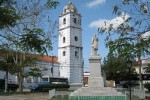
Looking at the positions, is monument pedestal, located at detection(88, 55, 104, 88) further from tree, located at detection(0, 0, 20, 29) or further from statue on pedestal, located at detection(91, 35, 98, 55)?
tree, located at detection(0, 0, 20, 29)

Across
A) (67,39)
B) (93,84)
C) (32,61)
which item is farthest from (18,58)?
(67,39)

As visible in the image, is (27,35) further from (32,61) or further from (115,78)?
(115,78)

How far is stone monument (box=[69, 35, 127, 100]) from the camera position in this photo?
87.9 ft

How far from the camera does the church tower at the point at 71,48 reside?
84.4 metres

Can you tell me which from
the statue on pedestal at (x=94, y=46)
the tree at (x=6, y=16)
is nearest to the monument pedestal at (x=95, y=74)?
the statue on pedestal at (x=94, y=46)

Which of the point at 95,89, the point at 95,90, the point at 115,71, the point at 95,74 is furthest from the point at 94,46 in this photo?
the point at 115,71

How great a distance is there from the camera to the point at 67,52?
3354 inches

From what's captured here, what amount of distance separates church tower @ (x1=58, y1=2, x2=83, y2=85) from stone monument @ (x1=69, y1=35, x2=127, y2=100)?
50.8m

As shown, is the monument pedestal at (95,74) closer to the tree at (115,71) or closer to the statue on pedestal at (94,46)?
the statue on pedestal at (94,46)

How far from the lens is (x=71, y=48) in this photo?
8512 centimetres

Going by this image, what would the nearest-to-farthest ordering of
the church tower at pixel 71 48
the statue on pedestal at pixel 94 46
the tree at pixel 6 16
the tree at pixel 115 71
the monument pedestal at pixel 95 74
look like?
1. the tree at pixel 6 16
2. the monument pedestal at pixel 95 74
3. the statue on pedestal at pixel 94 46
4. the tree at pixel 115 71
5. the church tower at pixel 71 48

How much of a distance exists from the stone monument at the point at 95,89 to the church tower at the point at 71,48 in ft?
167

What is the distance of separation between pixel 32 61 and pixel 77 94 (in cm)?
1472

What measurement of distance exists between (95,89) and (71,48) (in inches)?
2189
